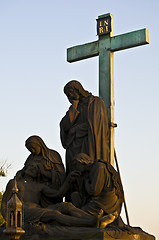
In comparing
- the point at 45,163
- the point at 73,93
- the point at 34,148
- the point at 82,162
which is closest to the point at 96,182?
the point at 82,162

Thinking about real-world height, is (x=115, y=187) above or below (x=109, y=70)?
below

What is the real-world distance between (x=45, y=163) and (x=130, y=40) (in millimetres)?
3400

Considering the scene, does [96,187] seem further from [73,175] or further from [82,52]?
[82,52]

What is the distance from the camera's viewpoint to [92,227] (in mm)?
9336

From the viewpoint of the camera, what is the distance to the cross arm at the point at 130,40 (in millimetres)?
11805

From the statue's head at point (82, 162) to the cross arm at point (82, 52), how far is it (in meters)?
3.15

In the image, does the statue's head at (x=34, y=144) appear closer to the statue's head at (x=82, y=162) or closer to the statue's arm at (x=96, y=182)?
the statue's head at (x=82, y=162)

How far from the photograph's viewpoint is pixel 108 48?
12156 mm

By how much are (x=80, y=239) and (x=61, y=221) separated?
491mm

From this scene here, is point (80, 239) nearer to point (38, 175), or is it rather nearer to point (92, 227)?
point (92, 227)

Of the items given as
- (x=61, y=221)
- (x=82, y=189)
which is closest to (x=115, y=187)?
(x=82, y=189)

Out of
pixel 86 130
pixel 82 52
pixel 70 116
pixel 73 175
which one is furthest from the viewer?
pixel 82 52

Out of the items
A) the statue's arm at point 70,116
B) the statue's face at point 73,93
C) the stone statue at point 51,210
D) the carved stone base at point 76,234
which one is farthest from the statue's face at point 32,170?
the statue's face at point 73,93

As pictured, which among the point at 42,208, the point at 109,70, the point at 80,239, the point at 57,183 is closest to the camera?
the point at 80,239
